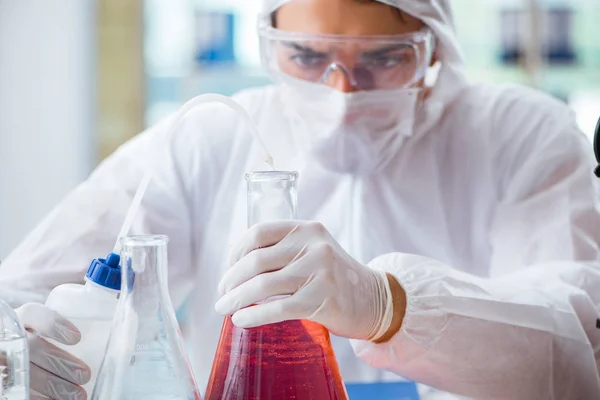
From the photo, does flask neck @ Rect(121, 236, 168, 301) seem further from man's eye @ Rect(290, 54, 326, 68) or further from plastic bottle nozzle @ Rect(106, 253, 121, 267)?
man's eye @ Rect(290, 54, 326, 68)

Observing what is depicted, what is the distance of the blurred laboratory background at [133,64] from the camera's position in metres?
2.94

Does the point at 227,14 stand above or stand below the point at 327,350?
above

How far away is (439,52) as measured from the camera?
4.82 feet

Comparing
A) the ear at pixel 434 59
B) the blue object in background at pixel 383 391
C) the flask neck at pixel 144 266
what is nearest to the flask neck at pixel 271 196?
the flask neck at pixel 144 266

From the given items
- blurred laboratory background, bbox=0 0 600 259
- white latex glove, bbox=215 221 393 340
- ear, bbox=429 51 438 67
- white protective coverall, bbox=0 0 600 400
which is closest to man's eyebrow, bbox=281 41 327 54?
white protective coverall, bbox=0 0 600 400

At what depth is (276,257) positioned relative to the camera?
2.62ft

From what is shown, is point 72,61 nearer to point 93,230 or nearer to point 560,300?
point 93,230

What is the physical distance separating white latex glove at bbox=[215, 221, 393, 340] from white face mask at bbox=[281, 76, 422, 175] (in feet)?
1.61

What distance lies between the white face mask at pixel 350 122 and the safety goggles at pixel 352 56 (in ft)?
0.07

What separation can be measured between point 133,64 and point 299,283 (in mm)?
2701

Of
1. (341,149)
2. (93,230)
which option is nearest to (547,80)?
(341,149)

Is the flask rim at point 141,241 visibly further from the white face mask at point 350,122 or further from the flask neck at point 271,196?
the white face mask at point 350,122

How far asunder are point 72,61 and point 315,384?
2809 mm

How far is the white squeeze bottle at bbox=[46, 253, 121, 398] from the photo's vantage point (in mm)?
702
